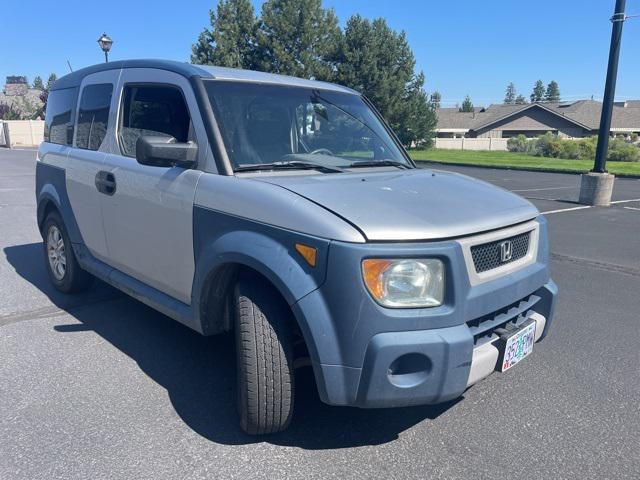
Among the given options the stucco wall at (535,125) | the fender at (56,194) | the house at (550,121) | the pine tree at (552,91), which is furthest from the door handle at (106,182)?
the pine tree at (552,91)

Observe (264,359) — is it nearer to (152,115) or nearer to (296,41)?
(152,115)

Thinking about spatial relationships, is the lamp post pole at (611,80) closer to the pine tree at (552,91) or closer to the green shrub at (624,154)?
the green shrub at (624,154)

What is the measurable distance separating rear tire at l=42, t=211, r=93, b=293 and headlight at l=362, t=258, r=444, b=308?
340 cm

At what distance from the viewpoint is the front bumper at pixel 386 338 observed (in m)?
2.38

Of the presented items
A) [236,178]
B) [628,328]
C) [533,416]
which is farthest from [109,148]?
[628,328]

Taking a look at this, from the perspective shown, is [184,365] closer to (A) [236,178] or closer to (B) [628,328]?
(A) [236,178]

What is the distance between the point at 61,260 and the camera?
5133mm

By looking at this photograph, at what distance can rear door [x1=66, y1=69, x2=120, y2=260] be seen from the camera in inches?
163

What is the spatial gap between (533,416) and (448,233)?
4.60 feet

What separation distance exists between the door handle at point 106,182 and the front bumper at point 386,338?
2.08 m

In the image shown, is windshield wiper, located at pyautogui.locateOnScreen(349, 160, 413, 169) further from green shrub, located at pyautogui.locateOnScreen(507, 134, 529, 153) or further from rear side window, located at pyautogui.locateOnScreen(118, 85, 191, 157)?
green shrub, located at pyautogui.locateOnScreen(507, 134, 529, 153)

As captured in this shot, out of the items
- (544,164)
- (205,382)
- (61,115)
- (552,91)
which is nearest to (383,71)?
(544,164)

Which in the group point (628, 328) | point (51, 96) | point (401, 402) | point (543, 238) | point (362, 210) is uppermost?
point (51, 96)

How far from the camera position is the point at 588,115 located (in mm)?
59750
